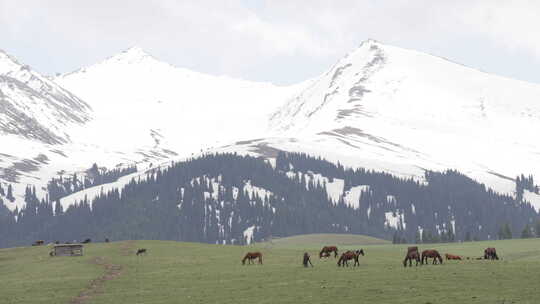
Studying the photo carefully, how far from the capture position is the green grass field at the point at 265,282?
5197 centimetres

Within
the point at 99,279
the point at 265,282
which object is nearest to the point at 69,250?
the point at 99,279

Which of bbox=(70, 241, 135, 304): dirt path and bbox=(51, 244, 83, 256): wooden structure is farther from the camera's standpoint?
bbox=(51, 244, 83, 256): wooden structure

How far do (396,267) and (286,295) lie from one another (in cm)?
1991

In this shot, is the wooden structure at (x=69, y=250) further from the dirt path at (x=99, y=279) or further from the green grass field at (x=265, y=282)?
the green grass field at (x=265, y=282)

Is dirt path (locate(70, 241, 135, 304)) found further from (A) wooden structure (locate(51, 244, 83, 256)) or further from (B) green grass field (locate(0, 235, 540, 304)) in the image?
(A) wooden structure (locate(51, 244, 83, 256))

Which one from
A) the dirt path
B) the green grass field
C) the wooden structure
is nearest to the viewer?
the green grass field

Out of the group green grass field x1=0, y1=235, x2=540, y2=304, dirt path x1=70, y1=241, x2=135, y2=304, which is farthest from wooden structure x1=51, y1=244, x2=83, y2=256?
green grass field x1=0, y1=235, x2=540, y2=304

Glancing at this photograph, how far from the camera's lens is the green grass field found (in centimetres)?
5197

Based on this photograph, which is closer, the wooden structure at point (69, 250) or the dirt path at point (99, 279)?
the dirt path at point (99, 279)

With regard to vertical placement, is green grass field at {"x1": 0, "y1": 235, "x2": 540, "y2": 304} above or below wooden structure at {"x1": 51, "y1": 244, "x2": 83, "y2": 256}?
below

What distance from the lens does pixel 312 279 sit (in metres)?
63.6

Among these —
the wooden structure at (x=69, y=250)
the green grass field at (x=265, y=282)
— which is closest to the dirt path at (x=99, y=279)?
the green grass field at (x=265, y=282)

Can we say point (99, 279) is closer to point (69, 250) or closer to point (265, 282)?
point (265, 282)

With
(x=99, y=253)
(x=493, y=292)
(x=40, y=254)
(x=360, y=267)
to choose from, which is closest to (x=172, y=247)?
(x=99, y=253)
